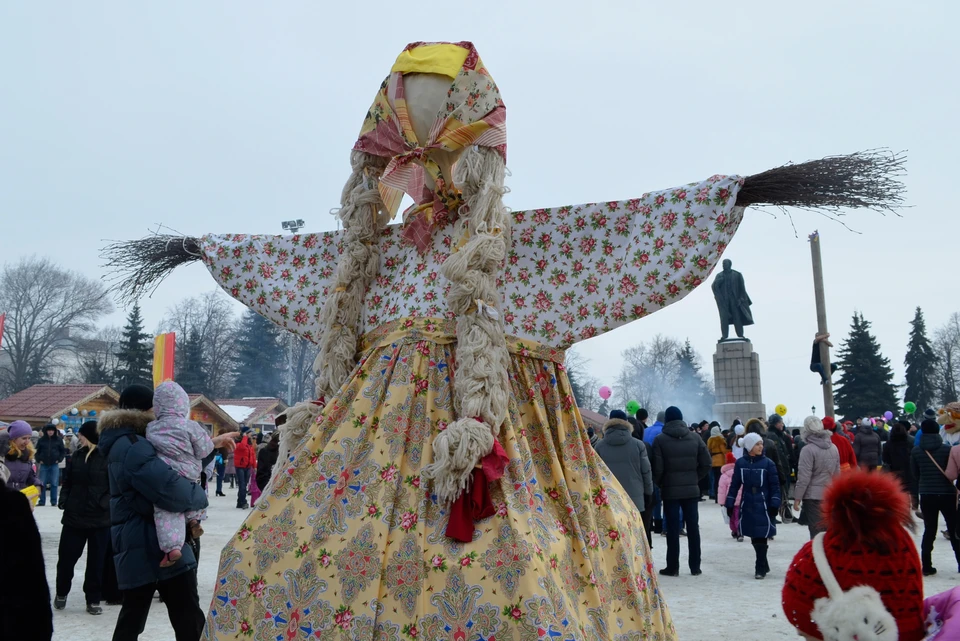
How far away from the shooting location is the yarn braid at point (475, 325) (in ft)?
9.08

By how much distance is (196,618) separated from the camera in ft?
14.9

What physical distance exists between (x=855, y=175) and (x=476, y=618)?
6.99 ft

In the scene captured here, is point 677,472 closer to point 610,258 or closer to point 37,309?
point 610,258

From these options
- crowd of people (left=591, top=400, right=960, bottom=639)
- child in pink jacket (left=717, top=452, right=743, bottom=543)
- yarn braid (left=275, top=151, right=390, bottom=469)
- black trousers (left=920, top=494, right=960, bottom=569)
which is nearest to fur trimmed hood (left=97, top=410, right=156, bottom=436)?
yarn braid (left=275, top=151, right=390, bottom=469)

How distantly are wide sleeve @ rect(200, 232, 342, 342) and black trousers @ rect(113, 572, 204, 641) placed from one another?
65.7 inches

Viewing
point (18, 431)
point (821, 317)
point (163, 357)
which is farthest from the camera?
point (821, 317)

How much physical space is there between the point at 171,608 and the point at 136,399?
47.5 inches

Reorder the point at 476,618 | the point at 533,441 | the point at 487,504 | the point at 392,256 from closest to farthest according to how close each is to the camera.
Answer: the point at 476,618
the point at 487,504
the point at 533,441
the point at 392,256

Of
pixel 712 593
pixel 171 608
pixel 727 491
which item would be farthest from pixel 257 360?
pixel 171 608

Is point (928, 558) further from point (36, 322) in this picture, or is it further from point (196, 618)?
point (36, 322)

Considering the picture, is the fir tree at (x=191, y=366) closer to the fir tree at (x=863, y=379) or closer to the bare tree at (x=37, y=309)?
the bare tree at (x=37, y=309)

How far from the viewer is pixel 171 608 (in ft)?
14.9

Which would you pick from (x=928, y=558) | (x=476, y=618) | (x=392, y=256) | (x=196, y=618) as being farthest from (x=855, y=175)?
(x=928, y=558)

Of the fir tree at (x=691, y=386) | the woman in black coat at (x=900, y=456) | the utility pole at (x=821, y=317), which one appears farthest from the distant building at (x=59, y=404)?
the fir tree at (x=691, y=386)
